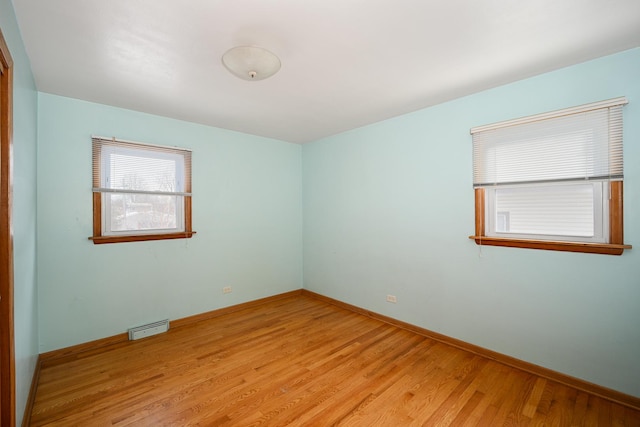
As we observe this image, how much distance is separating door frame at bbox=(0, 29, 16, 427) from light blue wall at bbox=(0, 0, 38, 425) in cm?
21

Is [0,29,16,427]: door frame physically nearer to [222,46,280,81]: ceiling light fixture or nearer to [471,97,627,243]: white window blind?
[222,46,280,81]: ceiling light fixture

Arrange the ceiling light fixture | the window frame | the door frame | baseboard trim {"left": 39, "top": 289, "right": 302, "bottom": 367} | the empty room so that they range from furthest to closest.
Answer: baseboard trim {"left": 39, "top": 289, "right": 302, "bottom": 367} < the window frame < the ceiling light fixture < the empty room < the door frame

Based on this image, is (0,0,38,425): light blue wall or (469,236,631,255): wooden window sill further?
(469,236,631,255): wooden window sill

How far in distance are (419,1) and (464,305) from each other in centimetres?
262

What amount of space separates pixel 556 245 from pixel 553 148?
2.63ft

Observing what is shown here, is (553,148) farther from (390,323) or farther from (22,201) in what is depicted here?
(22,201)

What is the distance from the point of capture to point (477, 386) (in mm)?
2191

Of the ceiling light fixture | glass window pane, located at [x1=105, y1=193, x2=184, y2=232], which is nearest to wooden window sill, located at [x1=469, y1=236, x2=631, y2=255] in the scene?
the ceiling light fixture

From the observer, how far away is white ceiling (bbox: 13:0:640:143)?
153 cm

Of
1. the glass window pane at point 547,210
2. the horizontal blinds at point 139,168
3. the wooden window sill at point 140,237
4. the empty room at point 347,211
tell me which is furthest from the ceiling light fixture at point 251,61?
the glass window pane at point 547,210

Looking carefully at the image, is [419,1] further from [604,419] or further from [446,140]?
[604,419]

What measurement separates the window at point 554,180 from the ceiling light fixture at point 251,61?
6.57ft

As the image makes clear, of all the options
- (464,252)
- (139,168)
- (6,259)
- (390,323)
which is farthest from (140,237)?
(464,252)

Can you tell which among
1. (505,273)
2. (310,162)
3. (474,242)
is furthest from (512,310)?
(310,162)
